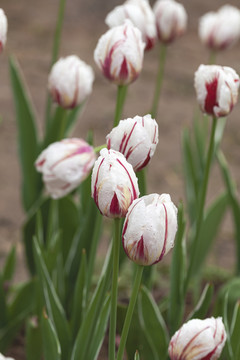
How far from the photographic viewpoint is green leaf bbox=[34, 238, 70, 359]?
111 centimetres

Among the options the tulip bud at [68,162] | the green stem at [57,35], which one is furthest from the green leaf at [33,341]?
the green stem at [57,35]

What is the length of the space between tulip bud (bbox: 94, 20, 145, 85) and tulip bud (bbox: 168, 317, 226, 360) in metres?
0.35

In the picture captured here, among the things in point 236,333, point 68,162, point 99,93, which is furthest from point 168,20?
point 99,93

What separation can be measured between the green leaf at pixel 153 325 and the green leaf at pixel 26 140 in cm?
51

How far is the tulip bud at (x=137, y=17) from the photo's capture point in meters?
1.14

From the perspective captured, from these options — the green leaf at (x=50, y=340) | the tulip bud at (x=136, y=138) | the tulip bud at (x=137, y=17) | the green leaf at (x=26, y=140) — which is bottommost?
the green leaf at (x=50, y=340)

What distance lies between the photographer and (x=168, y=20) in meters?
1.42

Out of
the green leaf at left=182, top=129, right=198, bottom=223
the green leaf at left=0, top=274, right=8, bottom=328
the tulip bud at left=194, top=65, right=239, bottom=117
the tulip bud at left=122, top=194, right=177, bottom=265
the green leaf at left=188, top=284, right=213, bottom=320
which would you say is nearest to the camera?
the tulip bud at left=122, top=194, right=177, bottom=265

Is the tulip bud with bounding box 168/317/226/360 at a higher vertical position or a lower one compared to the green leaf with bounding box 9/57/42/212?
lower

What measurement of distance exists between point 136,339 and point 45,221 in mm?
424

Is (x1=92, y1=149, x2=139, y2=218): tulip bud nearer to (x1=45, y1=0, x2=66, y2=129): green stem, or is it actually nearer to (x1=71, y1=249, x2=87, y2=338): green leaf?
(x1=71, y1=249, x2=87, y2=338): green leaf

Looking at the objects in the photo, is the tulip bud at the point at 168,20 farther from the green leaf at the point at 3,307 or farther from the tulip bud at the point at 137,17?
the green leaf at the point at 3,307

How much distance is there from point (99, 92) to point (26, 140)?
1660mm

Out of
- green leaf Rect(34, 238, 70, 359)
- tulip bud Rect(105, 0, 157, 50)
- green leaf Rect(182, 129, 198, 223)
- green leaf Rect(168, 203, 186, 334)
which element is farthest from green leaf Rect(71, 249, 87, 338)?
green leaf Rect(182, 129, 198, 223)
